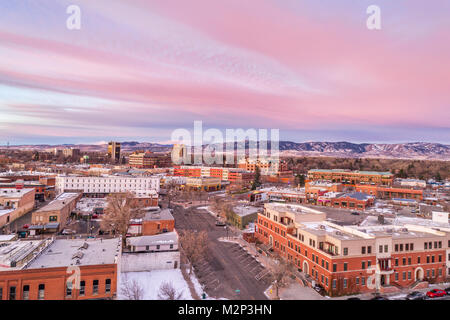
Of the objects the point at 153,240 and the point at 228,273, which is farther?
the point at 153,240

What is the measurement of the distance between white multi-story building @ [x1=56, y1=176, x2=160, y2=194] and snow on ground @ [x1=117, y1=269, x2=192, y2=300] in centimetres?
3481

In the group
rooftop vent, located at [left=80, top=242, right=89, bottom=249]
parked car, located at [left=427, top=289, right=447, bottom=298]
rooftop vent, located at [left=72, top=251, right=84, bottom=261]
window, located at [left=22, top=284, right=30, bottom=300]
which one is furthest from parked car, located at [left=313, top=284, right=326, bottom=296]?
window, located at [left=22, top=284, right=30, bottom=300]

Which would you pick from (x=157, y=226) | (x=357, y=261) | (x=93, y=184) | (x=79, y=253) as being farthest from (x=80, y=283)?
(x=93, y=184)

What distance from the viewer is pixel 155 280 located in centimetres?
1947

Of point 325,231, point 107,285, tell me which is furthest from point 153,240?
point 325,231

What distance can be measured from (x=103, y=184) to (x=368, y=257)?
4774cm

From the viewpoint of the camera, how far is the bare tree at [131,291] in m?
15.5

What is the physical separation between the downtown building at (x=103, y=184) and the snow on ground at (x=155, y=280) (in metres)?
33.7

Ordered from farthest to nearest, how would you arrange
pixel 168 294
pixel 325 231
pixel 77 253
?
pixel 325 231 → pixel 77 253 → pixel 168 294

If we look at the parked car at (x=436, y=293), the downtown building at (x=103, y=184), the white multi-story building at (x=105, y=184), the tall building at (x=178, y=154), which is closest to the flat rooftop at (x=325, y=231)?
the parked car at (x=436, y=293)

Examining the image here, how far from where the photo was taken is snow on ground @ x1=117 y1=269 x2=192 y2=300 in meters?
17.5

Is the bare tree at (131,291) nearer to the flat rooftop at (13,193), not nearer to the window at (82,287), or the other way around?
the window at (82,287)

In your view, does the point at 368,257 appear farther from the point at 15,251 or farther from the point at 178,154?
the point at 178,154

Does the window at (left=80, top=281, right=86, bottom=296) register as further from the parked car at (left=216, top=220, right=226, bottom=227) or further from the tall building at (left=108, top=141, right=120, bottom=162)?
the tall building at (left=108, top=141, right=120, bottom=162)
